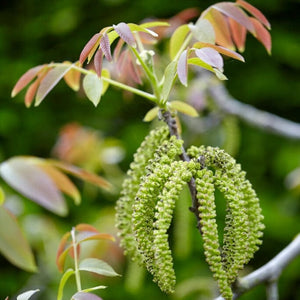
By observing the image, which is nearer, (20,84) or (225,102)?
(20,84)

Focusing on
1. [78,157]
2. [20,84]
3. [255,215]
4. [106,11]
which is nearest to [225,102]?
[78,157]

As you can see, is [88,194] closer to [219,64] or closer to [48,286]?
[48,286]

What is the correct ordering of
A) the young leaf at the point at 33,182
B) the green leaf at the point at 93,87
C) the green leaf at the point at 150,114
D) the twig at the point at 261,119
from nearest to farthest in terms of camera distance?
the green leaf at the point at 93,87, the green leaf at the point at 150,114, the young leaf at the point at 33,182, the twig at the point at 261,119

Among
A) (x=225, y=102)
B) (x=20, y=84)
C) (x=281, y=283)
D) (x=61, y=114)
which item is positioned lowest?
(x=281, y=283)

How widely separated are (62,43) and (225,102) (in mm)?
1357

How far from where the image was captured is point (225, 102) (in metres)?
1.69

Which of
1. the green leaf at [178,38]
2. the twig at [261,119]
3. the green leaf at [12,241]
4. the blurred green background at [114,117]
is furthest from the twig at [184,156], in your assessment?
the blurred green background at [114,117]

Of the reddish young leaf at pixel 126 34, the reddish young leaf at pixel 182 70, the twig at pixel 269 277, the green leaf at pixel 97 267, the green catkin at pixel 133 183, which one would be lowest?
the twig at pixel 269 277

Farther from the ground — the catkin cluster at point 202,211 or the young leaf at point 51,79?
the young leaf at point 51,79

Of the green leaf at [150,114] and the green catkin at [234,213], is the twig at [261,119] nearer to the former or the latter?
the green leaf at [150,114]

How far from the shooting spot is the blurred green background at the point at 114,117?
86.7 inches

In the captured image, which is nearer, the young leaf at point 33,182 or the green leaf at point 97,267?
the green leaf at point 97,267

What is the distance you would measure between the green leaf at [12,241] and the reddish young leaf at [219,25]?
49cm

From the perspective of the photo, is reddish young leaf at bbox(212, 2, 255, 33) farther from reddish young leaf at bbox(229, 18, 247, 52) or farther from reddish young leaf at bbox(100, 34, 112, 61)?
reddish young leaf at bbox(100, 34, 112, 61)
